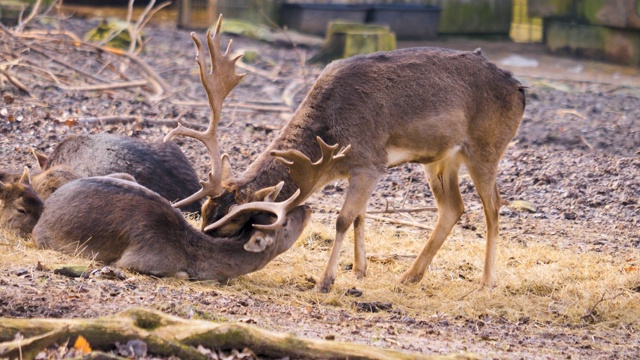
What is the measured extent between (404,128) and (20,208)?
3.09 meters

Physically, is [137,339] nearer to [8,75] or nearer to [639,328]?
[639,328]

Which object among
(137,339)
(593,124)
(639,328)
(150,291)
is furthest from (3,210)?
(593,124)

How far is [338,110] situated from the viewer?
24.7ft

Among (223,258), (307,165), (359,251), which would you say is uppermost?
(307,165)

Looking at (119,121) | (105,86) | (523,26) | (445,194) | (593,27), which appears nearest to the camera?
(445,194)

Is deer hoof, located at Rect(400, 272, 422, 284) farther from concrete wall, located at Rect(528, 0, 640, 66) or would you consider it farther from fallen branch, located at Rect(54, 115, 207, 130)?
concrete wall, located at Rect(528, 0, 640, 66)

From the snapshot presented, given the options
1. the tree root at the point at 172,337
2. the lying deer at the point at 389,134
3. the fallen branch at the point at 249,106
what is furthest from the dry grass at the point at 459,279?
the fallen branch at the point at 249,106

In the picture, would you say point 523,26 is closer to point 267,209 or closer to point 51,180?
point 51,180

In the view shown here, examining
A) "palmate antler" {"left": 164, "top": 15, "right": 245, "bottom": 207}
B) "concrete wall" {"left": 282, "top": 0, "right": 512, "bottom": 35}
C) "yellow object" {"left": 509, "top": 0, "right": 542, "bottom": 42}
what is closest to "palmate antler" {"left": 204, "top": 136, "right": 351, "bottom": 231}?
"palmate antler" {"left": 164, "top": 15, "right": 245, "bottom": 207}

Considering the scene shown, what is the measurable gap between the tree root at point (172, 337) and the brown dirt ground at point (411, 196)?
0.62 metres

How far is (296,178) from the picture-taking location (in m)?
7.18

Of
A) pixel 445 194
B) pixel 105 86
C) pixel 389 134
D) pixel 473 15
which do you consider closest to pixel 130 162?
pixel 389 134

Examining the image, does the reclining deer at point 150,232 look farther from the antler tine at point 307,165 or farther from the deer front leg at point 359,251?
the deer front leg at point 359,251

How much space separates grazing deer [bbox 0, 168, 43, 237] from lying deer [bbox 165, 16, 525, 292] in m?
1.38
